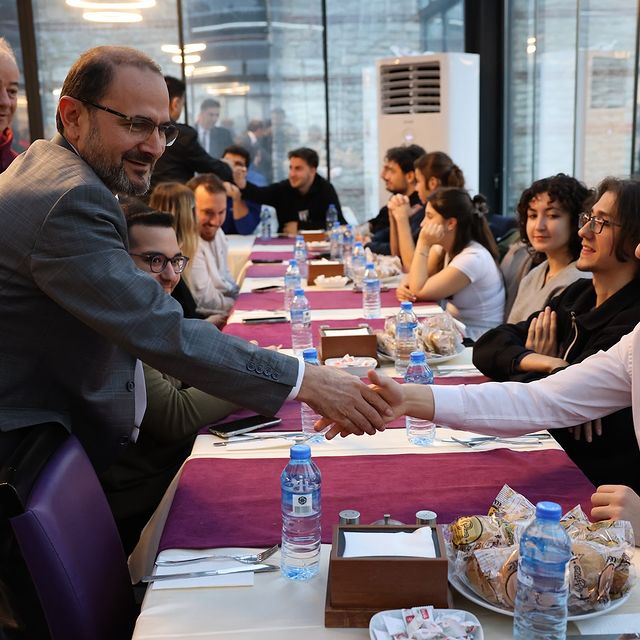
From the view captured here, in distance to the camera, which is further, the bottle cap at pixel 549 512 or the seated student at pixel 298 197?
the seated student at pixel 298 197

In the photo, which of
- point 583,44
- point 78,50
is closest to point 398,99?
point 583,44

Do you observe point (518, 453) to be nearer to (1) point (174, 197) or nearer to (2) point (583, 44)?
(1) point (174, 197)

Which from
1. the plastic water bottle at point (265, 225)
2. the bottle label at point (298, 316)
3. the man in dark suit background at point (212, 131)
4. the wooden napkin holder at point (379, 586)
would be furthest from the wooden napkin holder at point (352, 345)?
the man in dark suit background at point (212, 131)

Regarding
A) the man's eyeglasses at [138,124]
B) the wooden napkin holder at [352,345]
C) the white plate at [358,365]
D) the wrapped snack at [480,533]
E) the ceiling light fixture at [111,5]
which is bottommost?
the white plate at [358,365]

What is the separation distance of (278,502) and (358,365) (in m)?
0.94

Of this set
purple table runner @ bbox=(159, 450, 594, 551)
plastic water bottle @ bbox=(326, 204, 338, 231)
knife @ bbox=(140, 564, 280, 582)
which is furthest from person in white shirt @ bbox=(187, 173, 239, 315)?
knife @ bbox=(140, 564, 280, 582)

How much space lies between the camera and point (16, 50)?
26.2ft

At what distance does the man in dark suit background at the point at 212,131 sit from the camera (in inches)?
331

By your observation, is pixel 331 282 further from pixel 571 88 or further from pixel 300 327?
pixel 571 88

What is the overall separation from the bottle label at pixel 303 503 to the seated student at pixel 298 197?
19.8ft

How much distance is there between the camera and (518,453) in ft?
6.06

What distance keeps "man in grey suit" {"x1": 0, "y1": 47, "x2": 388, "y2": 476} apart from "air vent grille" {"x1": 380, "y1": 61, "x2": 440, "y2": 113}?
235 inches

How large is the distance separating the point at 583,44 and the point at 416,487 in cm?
459

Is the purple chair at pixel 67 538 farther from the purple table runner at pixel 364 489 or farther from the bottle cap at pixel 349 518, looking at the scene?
the bottle cap at pixel 349 518
